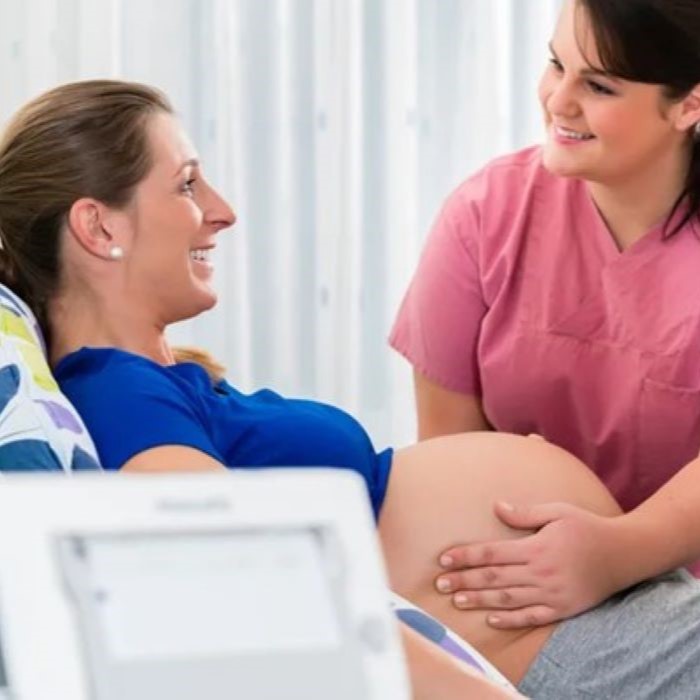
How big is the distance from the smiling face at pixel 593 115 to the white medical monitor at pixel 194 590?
4.00 feet

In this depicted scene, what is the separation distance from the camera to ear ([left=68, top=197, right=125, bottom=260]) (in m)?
1.63

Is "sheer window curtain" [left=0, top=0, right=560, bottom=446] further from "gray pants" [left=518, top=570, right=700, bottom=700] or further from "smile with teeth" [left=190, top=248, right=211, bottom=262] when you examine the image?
"gray pants" [left=518, top=570, right=700, bottom=700]

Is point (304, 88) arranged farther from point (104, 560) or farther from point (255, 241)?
point (104, 560)

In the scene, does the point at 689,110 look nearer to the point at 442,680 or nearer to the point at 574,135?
the point at 574,135

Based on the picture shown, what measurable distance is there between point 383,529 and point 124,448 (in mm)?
349

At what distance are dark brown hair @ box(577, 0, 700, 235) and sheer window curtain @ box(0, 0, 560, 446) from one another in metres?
0.87

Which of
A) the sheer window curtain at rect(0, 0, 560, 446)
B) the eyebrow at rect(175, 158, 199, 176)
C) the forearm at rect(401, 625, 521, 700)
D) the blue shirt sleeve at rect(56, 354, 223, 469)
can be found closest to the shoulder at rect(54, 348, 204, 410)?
the blue shirt sleeve at rect(56, 354, 223, 469)

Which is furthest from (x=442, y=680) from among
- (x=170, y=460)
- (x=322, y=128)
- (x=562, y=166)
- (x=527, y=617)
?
(x=322, y=128)

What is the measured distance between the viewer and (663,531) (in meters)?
1.75

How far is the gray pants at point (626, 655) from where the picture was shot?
1.55 meters

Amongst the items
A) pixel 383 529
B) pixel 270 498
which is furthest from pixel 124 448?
pixel 270 498

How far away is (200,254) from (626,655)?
0.63 meters

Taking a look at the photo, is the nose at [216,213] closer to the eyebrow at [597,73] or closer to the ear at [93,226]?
the ear at [93,226]

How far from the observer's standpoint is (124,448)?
57.8 inches
